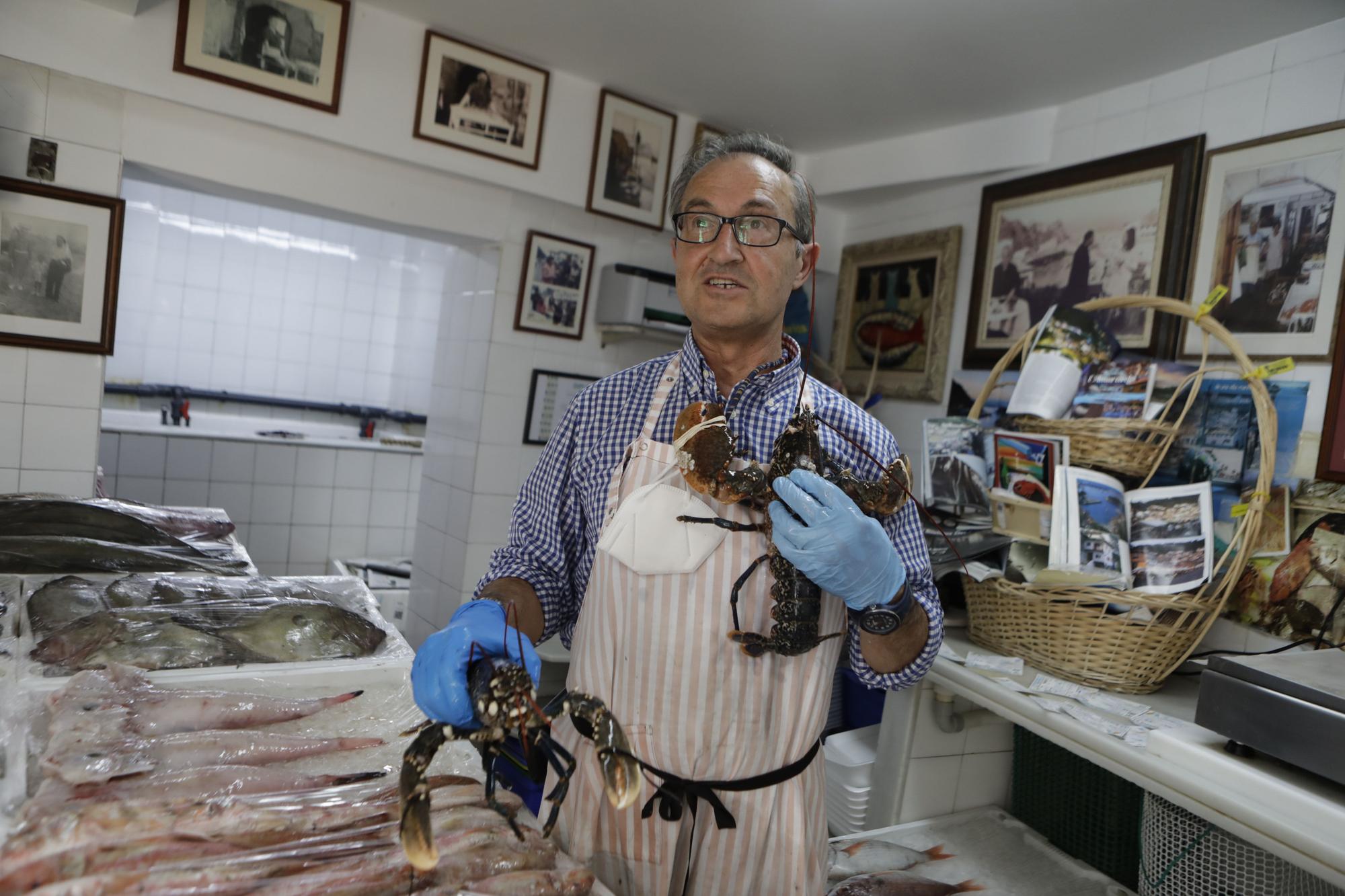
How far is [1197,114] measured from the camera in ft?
9.96

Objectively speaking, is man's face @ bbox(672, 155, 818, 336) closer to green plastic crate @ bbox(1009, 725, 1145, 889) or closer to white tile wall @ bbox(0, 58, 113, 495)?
green plastic crate @ bbox(1009, 725, 1145, 889)

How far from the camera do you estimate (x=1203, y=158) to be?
9.76 feet

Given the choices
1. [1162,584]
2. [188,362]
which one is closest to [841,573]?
[1162,584]

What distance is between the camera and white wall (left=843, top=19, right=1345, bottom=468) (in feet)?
8.66

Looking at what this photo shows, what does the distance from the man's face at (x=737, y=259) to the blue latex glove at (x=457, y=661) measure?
0.69 metres

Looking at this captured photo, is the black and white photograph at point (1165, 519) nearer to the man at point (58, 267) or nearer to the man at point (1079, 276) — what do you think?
the man at point (1079, 276)

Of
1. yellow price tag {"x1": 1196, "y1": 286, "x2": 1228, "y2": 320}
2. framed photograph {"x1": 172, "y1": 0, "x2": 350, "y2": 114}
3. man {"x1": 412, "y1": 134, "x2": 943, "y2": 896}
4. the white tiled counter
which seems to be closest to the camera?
man {"x1": 412, "y1": 134, "x2": 943, "y2": 896}

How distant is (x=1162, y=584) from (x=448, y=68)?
3.48 metres

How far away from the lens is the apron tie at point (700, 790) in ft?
4.62

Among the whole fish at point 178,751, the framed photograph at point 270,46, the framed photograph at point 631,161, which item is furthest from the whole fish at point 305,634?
the framed photograph at point 631,161

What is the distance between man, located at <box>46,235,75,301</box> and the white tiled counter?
8.53 feet

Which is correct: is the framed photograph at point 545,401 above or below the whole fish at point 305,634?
above

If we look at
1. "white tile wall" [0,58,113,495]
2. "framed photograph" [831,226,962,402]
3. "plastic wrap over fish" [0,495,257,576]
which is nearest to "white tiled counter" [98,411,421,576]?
"white tile wall" [0,58,113,495]

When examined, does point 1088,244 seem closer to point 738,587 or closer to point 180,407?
point 738,587
